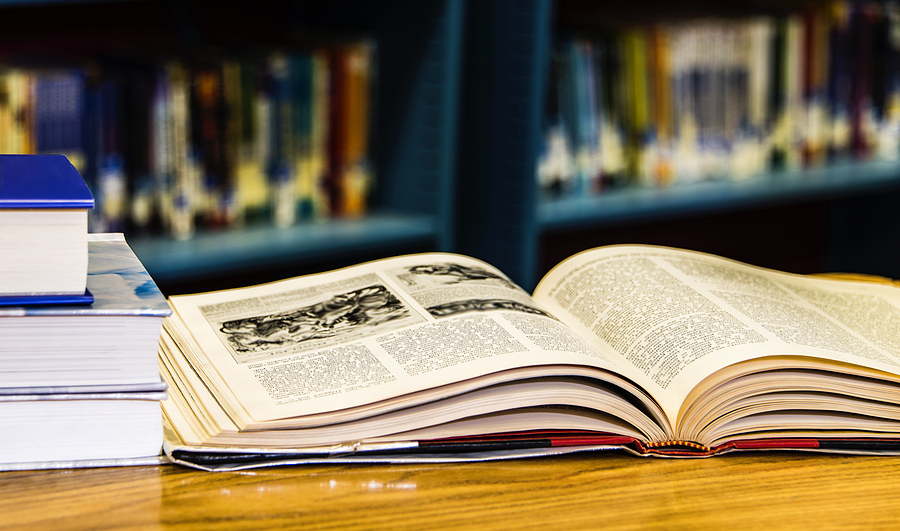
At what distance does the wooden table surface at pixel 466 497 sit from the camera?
1.43ft

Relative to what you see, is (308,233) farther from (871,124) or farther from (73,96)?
(871,124)

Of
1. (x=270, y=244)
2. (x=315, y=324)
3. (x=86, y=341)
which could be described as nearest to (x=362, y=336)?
(x=315, y=324)

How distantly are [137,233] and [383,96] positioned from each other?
521 millimetres

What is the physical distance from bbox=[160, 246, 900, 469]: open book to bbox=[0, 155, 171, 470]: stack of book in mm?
40

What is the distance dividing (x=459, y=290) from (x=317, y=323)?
0.11 metres

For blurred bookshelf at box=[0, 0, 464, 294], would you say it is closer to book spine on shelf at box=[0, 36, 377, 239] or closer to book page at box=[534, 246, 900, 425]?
book spine on shelf at box=[0, 36, 377, 239]

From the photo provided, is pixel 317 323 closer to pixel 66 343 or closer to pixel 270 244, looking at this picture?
pixel 66 343

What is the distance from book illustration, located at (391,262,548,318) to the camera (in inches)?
23.1

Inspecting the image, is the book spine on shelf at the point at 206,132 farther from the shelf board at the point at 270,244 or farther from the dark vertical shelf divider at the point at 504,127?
the dark vertical shelf divider at the point at 504,127

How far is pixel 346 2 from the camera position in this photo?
160cm

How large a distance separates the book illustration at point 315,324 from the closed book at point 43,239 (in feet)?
0.43

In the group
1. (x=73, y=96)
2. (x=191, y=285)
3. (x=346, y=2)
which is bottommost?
(x=191, y=285)

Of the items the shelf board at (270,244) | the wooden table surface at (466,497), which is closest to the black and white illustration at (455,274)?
the wooden table surface at (466,497)

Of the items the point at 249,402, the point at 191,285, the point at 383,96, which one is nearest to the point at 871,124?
the point at 383,96
